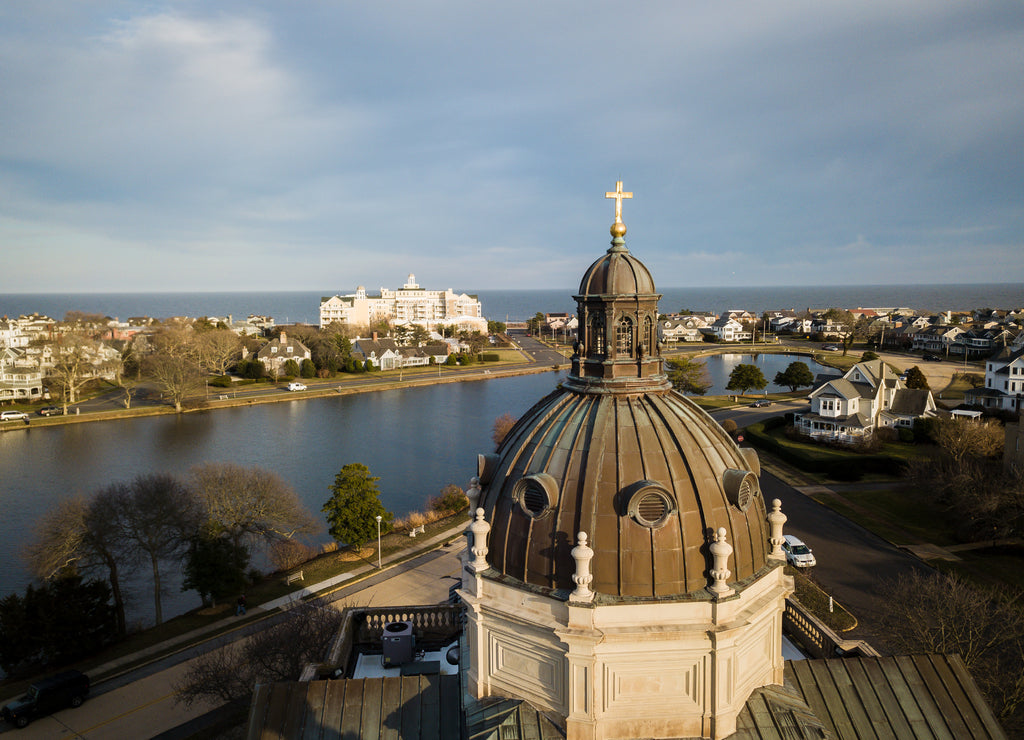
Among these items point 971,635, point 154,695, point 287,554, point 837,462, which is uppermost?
point 971,635

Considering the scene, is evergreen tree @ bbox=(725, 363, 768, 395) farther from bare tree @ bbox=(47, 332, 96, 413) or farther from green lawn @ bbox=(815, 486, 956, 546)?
bare tree @ bbox=(47, 332, 96, 413)

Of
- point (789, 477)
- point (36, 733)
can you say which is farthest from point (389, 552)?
point (789, 477)

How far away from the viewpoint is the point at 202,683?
23.4 meters

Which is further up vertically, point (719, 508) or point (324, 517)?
point (719, 508)

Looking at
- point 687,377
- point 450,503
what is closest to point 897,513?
point 450,503

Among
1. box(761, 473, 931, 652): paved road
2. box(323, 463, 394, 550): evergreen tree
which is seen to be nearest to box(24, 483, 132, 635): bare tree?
box(323, 463, 394, 550): evergreen tree

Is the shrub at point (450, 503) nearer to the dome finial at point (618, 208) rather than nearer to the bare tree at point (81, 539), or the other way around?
the bare tree at point (81, 539)

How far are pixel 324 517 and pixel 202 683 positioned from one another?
25.8m

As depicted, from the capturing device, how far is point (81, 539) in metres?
32.2

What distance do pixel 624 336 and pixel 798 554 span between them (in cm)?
2732

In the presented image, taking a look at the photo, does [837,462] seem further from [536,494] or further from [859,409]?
[536,494]

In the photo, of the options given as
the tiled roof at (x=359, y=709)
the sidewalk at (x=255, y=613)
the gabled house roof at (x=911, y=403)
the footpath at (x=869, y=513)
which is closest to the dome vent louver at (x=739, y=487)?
the tiled roof at (x=359, y=709)

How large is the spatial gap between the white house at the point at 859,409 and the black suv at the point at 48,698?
6032 cm

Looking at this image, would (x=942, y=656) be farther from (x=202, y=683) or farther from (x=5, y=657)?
(x=5, y=657)
